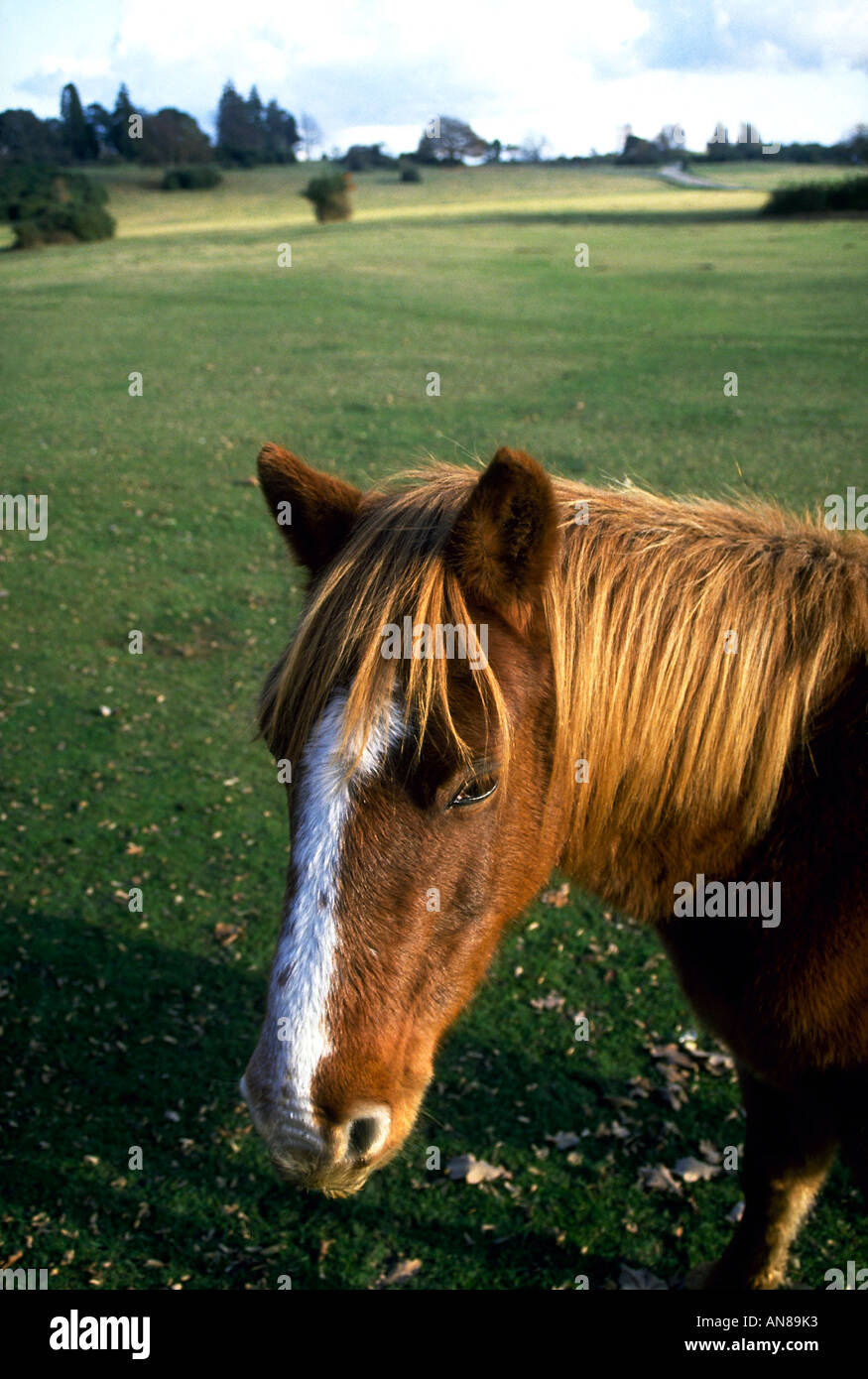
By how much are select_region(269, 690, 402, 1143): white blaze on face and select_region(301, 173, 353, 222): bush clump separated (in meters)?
60.0

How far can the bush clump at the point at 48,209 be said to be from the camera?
140 feet

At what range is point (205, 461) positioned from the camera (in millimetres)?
13602

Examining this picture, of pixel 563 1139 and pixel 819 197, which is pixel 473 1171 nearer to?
pixel 563 1139

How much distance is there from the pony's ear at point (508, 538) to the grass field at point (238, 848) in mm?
990

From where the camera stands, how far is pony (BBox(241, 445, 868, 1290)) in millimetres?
1927

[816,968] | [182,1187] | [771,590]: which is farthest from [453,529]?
[182,1187]

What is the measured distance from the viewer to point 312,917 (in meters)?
1.91

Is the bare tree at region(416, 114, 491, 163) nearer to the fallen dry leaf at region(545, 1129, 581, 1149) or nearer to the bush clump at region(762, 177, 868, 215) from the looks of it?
the bush clump at region(762, 177, 868, 215)

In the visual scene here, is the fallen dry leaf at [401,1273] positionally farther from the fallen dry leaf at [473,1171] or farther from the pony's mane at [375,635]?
the pony's mane at [375,635]

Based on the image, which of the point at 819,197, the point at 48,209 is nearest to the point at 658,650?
the point at 48,209

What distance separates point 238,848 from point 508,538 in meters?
3.99
